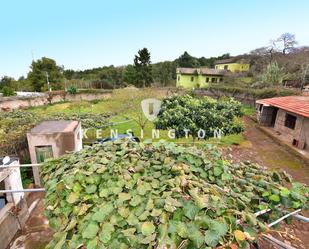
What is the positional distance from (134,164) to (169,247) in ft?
3.93

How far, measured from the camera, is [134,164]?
2.71 metres

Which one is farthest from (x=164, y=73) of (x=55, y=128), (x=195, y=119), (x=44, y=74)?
(x=55, y=128)

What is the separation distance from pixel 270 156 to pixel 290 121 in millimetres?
3986

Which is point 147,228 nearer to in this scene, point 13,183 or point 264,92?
point 13,183

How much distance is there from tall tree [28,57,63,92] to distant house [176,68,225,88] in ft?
80.1

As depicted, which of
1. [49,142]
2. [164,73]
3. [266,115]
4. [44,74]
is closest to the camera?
[49,142]

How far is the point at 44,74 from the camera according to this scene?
38219mm

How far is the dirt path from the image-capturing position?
417 inches

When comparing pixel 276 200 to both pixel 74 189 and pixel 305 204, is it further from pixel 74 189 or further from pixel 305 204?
pixel 74 189

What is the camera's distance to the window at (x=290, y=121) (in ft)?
45.7

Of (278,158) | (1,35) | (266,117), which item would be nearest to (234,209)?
(278,158)

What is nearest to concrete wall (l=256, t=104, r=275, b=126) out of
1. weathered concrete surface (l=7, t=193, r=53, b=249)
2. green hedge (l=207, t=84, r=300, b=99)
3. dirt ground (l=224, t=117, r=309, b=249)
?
dirt ground (l=224, t=117, r=309, b=249)

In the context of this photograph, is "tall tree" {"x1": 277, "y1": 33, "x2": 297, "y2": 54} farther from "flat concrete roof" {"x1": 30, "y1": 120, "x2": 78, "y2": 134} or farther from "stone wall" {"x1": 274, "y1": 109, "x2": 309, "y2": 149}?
"flat concrete roof" {"x1": 30, "y1": 120, "x2": 78, "y2": 134}

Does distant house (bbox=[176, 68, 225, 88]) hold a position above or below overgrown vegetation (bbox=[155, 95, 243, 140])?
above
